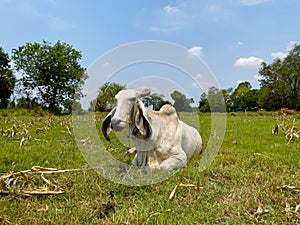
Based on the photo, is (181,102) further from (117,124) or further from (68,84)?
(68,84)

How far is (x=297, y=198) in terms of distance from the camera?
2736mm

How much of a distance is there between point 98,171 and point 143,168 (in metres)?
0.51

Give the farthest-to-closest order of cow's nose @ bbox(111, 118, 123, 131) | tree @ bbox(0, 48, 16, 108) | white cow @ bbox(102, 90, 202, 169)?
tree @ bbox(0, 48, 16, 108), white cow @ bbox(102, 90, 202, 169), cow's nose @ bbox(111, 118, 123, 131)

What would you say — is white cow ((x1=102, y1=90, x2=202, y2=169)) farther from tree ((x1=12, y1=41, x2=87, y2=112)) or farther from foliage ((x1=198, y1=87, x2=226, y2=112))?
tree ((x1=12, y1=41, x2=87, y2=112))

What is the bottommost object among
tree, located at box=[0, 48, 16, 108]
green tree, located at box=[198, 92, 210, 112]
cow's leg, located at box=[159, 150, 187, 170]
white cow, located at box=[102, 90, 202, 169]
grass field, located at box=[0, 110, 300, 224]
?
grass field, located at box=[0, 110, 300, 224]

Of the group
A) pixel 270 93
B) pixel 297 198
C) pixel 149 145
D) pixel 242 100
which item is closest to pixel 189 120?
pixel 149 145

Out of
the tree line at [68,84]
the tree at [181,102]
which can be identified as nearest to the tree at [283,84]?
the tree line at [68,84]

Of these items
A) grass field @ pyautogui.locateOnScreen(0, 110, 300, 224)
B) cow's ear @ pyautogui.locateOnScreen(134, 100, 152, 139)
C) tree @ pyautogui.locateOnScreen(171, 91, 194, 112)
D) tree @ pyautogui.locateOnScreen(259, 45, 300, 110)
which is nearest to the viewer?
grass field @ pyautogui.locateOnScreen(0, 110, 300, 224)

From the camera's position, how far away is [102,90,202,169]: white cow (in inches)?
125

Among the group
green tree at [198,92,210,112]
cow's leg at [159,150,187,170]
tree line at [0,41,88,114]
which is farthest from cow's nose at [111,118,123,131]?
tree line at [0,41,88,114]

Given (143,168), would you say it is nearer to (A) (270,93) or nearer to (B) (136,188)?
(B) (136,188)

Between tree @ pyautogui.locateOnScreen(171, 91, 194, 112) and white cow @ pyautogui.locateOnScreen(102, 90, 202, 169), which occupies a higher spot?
tree @ pyautogui.locateOnScreen(171, 91, 194, 112)

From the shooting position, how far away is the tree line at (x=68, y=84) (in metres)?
3.78

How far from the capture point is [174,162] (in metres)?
3.55
